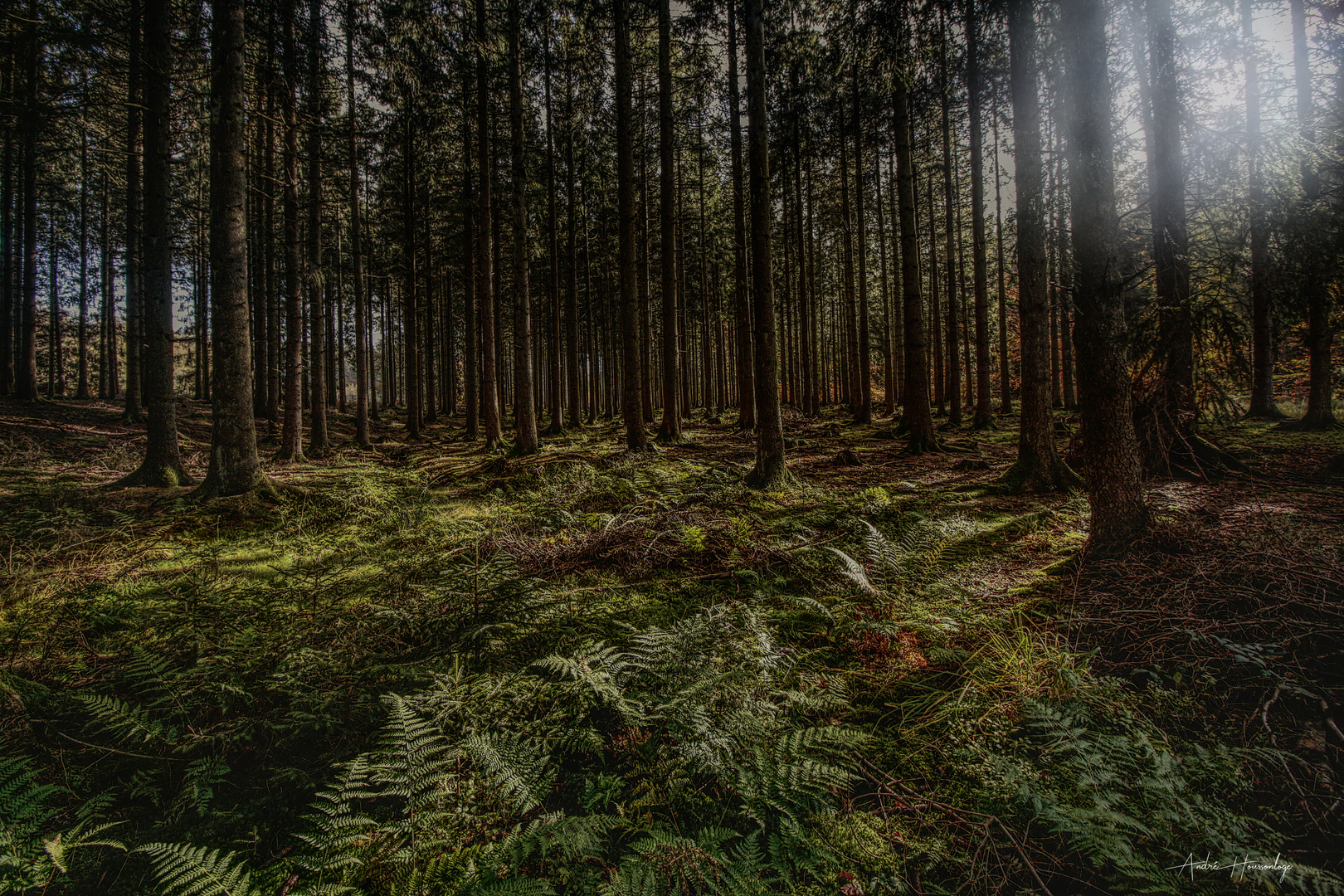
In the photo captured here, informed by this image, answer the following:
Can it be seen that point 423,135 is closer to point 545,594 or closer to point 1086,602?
point 545,594

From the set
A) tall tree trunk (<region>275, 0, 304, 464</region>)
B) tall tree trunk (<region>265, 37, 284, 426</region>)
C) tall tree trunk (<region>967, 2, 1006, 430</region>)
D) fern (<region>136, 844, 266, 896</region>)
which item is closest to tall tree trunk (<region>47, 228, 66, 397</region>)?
tall tree trunk (<region>265, 37, 284, 426</region>)

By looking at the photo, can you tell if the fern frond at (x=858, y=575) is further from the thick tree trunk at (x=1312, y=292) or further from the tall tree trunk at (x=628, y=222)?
the thick tree trunk at (x=1312, y=292)

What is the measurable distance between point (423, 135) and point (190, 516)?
49.7 feet

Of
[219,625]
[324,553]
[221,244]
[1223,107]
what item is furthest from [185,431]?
[1223,107]

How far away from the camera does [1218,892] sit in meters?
1.39

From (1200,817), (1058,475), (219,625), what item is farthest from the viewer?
(1058,475)

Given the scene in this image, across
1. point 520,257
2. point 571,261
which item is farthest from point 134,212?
point 571,261

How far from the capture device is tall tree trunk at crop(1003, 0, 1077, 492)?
23.1ft

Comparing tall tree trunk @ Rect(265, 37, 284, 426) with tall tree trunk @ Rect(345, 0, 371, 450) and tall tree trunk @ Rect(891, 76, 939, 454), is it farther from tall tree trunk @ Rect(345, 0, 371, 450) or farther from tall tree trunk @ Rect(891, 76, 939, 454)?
tall tree trunk @ Rect(891, 76, 939, 454)

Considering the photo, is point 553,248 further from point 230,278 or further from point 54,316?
point 54,316

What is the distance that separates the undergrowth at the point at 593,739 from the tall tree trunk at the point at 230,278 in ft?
6.83
